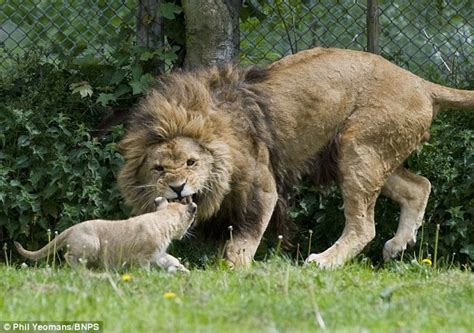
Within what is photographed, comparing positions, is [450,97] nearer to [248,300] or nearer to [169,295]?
[248,300]

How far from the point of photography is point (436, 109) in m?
8.05

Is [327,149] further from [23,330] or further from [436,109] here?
[23,330]

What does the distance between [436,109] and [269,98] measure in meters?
1.30

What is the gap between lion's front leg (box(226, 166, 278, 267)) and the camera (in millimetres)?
7258

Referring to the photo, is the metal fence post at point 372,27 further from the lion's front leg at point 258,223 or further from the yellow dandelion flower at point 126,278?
the yellow dandelion flower at point 126,278

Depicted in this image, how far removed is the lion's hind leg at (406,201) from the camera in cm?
793

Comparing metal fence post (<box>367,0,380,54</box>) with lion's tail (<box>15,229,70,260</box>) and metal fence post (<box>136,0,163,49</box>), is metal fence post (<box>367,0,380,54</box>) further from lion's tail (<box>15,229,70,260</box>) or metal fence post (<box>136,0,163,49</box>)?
lion's tail (<box>15,229,70,260</box>)

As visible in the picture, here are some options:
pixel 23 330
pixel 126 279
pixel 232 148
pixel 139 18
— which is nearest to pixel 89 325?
pixel 23 330

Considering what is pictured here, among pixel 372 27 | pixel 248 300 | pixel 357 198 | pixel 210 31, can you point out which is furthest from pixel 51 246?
pixel 372 27

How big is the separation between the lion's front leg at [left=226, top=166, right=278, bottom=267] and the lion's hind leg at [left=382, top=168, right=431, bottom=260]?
993 mm

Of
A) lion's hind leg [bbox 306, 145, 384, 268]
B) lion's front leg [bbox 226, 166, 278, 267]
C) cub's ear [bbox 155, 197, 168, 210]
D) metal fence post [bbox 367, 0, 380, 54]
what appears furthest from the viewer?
metal fence post [bbox 367, 0, 380, 54]

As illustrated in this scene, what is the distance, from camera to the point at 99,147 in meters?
8.53

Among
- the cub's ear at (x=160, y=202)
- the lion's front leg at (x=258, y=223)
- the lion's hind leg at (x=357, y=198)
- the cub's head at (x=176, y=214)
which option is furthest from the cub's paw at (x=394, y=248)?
the cub's ear at (x=160, y=202)

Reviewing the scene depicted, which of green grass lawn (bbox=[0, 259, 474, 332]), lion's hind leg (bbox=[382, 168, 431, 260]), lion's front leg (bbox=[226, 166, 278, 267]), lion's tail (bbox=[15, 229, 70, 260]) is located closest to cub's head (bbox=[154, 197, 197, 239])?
green grass lawn (bbox=[0, 259, 474, 332])
